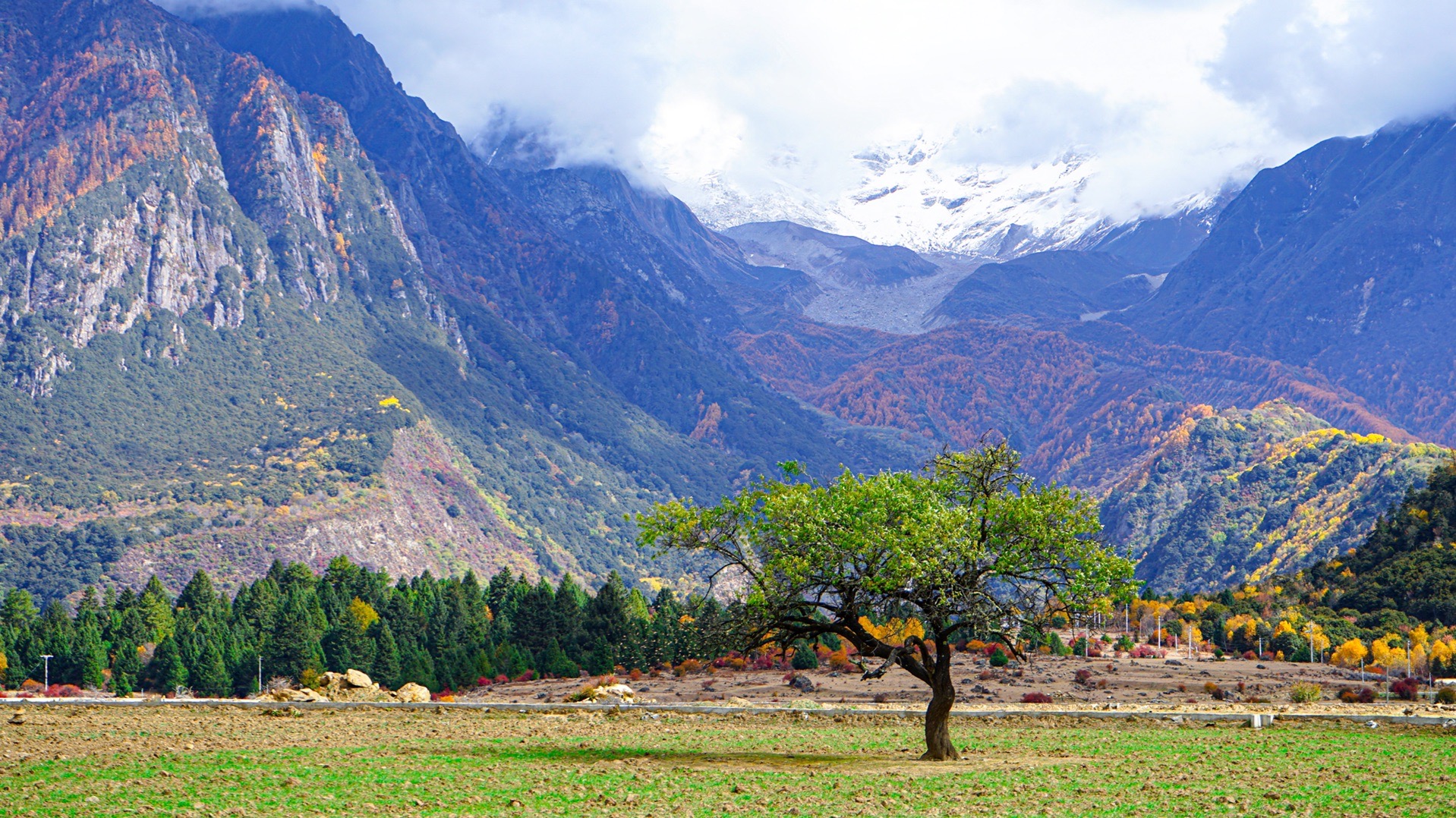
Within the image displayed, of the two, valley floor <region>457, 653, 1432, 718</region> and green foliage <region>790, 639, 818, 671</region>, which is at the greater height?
green foliage <region>790, 639, 818, 671</region>

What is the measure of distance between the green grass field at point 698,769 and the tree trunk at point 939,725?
72 centimetres

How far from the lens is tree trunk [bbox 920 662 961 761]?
44.1 metres

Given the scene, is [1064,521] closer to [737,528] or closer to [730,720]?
[737,528]

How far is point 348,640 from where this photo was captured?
446ft

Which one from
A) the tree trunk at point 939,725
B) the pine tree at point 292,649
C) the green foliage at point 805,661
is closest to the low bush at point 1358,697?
the green foliage at point 805,661

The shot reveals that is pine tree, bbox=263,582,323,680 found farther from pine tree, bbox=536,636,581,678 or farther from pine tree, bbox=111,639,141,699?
pine tree, bbox=536,636,581,678

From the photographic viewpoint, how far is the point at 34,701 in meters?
72.5

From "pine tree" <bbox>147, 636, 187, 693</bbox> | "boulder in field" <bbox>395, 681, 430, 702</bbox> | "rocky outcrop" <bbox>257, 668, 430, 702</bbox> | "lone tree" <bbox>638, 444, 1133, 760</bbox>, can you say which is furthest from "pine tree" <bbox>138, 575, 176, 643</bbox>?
"lone tree" <bbox>638, 444, 1133, 760</bbox>

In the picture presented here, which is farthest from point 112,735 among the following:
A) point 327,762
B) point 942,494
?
point 942,494

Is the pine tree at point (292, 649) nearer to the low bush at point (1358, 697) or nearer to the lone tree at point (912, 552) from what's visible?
the low bush at point (1358, 697)

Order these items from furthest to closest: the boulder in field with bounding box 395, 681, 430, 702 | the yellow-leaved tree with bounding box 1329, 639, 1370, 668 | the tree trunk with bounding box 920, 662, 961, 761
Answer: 1. the yellow-leaved tree with bounding box 1329, 639, 1370, 668
2. the boulder in field with bounding box 395, 681, 430, 702
3. the tree trunk with bounding box 920, 662, 961, 761

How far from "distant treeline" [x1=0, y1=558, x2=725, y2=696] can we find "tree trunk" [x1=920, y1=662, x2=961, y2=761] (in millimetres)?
68964

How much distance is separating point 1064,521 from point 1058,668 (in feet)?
226

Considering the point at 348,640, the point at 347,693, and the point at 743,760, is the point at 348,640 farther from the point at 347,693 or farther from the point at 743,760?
the point at 743,760
